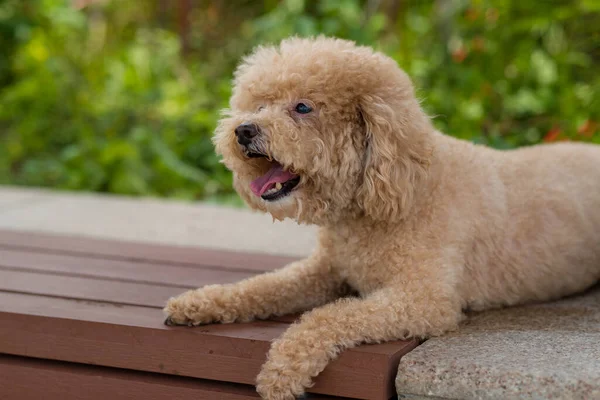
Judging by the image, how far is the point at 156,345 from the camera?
8.18 feet

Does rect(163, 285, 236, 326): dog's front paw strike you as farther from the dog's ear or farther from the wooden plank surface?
the dog's ear

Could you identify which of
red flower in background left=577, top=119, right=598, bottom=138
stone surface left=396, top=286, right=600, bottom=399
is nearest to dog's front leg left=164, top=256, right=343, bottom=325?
stone surface left=396, top=286, right=600, bottom=399

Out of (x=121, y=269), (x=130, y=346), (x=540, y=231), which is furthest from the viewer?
(x=121, y=269)

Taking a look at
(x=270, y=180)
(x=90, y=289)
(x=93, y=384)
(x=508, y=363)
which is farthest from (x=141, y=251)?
(x=508, y=363)

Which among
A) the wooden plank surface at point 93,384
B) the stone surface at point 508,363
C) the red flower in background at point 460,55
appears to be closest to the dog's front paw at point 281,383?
the wooden plank surface at point 93,384

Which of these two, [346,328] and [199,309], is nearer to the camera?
[346,328]

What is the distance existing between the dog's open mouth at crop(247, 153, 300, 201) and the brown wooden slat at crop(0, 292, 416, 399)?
1.28ft

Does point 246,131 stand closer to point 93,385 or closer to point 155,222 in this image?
point 93,385

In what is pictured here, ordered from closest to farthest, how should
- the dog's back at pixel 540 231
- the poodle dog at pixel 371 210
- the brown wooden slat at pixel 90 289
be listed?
1. the poodle dog at pixel 371 210
2. the dog's back at pixel 540 231
3. the brown wooden slat at pixel 90 289

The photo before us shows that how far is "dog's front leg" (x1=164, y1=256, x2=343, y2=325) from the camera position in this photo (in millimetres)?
2508

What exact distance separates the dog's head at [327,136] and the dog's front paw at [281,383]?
1.44 feet

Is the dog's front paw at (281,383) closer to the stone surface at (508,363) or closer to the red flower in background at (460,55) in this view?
the stone surface at (508,363)

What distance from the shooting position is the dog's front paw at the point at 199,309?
2498 millimetres

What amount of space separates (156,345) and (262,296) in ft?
1.13
